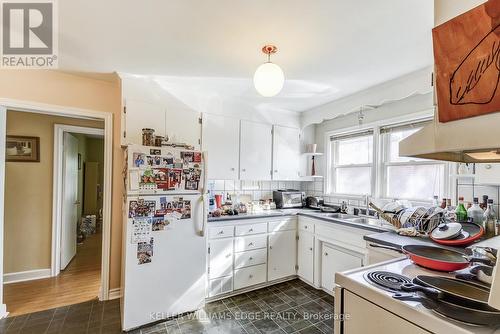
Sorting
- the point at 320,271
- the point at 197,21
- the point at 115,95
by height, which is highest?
the point at 197,21

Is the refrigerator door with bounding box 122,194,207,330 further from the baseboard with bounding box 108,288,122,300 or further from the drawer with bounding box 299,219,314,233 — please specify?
the drawer with bounding box 299,219,314,233

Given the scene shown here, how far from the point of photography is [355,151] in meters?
3.18

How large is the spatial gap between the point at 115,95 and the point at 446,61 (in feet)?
9.26

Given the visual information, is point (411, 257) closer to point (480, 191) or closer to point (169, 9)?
point (480, 191)

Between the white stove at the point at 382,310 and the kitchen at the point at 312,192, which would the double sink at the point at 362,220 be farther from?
the white stove at the point at 382,310

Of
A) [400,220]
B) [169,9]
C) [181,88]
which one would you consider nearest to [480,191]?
[400,220]

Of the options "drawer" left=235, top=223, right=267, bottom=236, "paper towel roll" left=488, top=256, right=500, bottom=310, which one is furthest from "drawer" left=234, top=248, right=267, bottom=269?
"paper towel roll" left=488, top=256, right=500, bottom=310

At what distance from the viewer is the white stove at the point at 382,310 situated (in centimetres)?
79

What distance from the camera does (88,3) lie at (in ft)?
4.58

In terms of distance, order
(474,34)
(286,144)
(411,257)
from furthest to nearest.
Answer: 1. (286,144)
2. (411,257)
3. (474,34)

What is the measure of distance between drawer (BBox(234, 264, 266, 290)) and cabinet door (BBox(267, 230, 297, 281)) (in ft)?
0.31

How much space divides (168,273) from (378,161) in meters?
2.58

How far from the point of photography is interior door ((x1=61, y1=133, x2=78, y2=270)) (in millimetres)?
3119

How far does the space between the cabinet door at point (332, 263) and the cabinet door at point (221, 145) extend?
53.8 inches
